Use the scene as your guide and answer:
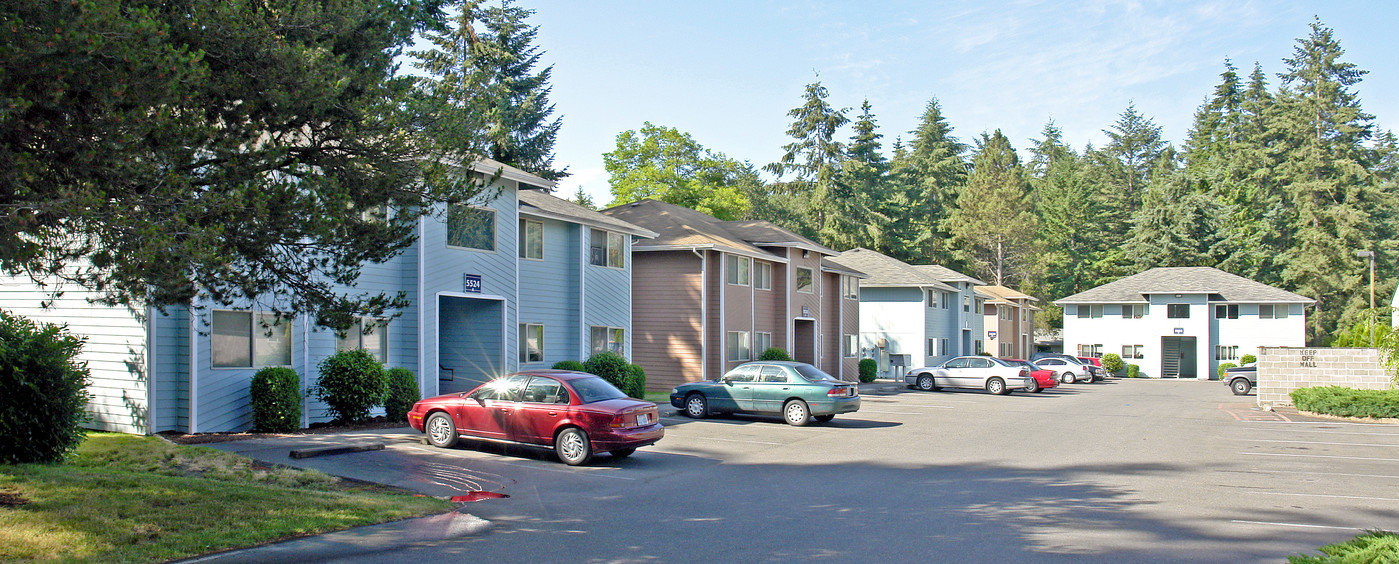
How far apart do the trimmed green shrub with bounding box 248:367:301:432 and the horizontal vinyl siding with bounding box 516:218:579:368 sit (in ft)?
26.1

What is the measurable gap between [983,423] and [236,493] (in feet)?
57.9

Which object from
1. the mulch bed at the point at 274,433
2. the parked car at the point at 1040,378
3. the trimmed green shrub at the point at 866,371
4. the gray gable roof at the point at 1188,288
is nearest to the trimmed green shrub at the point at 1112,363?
the gray gable roof at the point at 1188,288

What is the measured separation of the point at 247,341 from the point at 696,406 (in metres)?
10.00

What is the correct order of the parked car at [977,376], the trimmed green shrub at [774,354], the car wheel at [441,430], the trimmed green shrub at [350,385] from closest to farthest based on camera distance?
the car wheel at [441,430] → the trimmed green shrub at [350,385] → the trimmed green shrub at [774,354] → the parked car at [977,376]

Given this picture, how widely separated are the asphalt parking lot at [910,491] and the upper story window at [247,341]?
7.84 feet

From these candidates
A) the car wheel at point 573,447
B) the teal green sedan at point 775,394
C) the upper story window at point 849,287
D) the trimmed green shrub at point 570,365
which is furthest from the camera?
the upper story window at point 849,287

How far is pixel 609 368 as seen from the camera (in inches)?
998

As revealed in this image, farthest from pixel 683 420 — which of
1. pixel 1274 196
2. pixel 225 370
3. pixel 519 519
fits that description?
pixel 1274 196

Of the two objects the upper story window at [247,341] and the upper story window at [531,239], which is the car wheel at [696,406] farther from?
the upper story window at [247,341]

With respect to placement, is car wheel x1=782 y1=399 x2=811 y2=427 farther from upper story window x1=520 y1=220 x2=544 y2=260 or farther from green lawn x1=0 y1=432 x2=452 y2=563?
green lawn x1=0 y1=432 x2=452 y2=563

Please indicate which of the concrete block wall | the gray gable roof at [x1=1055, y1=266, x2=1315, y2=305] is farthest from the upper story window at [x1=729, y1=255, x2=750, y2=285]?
the gray gable roof at [x1=1055, y1=266, x2=1315, y2=305]

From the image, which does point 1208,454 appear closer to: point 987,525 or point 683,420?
point 987,525

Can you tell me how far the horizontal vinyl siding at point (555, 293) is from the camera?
24.8 metres

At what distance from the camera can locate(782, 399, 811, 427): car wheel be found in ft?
68.4
